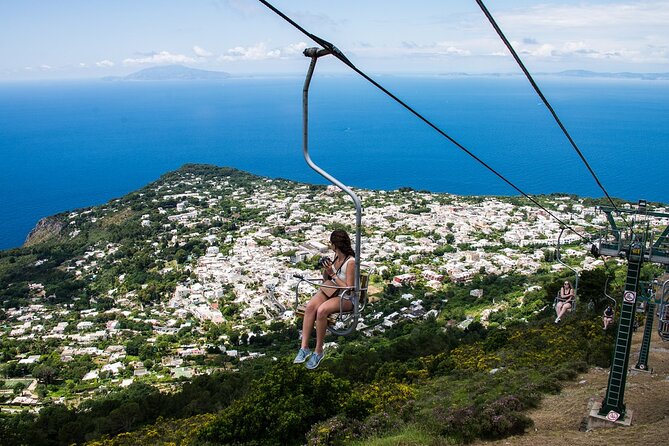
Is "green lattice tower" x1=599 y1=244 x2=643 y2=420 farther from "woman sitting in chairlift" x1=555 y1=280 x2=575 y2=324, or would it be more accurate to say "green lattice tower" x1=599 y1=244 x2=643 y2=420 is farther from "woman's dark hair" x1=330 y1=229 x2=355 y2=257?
"woman's dark hair" x1=330 y1=229 x2=355 y2=257

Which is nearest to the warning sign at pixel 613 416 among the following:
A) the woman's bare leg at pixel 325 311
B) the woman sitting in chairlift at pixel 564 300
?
the woman sitting in chairlift at pixel 564 300

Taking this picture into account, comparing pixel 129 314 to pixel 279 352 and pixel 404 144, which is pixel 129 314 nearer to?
pixel 279 352

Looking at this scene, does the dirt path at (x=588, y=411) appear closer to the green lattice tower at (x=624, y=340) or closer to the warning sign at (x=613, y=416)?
the warning sign at (x=613, y=416)

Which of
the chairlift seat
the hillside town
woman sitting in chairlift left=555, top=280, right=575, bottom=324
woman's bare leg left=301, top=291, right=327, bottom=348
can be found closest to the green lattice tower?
woman sitting in chairlift left=555, top=280, right=575, bottom=324

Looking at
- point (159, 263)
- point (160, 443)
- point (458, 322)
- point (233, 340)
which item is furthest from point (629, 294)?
point (159, 263)

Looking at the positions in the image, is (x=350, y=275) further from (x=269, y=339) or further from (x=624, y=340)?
(x=269, y=339)

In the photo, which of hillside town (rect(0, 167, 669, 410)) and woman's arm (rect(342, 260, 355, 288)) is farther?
hillside town (rect(0, 167, 669, 410))

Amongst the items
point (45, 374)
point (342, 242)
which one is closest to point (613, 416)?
point (342, 242)

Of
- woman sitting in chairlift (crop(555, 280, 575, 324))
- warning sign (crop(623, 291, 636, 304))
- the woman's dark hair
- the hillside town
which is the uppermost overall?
the woman's dark hair
